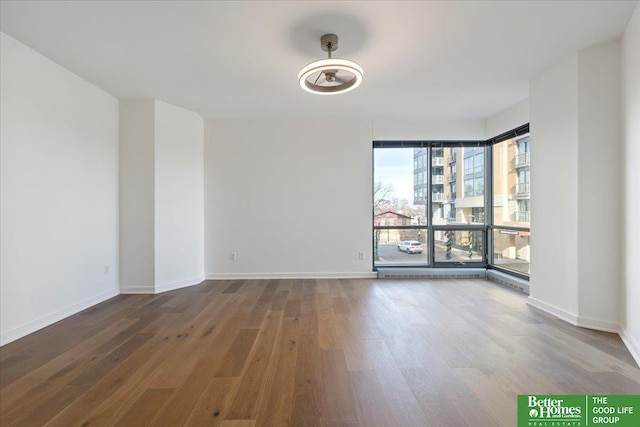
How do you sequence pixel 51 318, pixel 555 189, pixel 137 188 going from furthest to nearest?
pixel 137 188 < pixel 555 189 < pixel 51 318

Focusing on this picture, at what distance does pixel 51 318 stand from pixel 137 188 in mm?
1835

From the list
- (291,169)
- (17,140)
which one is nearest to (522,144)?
(291,169)

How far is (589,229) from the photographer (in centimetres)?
275

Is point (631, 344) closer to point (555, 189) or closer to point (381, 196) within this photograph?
point (555, 189)

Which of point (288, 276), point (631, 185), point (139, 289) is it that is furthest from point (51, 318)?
point (631, 185)

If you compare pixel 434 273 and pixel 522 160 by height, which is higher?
pixel 522 160

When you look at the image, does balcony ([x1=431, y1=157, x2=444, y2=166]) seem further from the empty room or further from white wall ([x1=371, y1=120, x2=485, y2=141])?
white wall ([x1=371, y1=120, x2=485, y2=141])

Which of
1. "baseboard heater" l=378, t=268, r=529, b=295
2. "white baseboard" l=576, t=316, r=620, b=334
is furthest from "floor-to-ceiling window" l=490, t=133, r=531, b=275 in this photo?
"white baseboard" l=576, t=316, r=620, b=334

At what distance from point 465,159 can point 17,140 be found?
602 centimetres

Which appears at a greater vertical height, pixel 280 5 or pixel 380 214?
pixel 280 5

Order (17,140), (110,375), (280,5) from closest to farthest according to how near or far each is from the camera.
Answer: (110,375) < (280,5) < (17,140)

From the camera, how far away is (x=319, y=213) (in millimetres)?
4895

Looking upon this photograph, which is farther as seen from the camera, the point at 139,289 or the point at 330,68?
the point at 139,289

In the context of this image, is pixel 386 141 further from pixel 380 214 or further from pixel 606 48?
pixel 606 48
